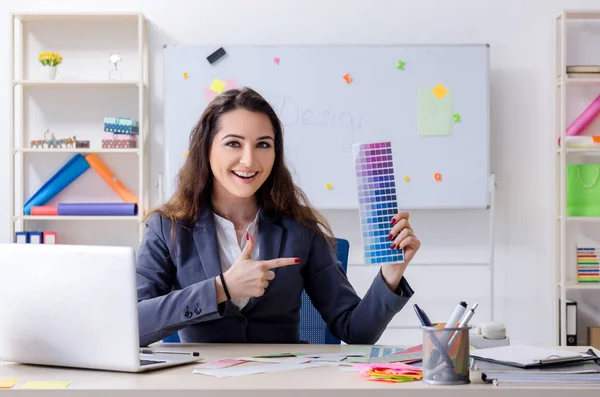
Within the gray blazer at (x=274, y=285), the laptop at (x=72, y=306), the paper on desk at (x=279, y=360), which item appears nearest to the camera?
the laptop at (x=72, y=306)

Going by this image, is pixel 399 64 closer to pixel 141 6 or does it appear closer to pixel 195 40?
pixel 195 40

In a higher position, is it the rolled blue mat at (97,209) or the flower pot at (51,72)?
the flower pot at (51,72)

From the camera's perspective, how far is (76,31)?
13.4ft

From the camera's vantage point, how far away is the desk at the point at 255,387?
1220 millimetres

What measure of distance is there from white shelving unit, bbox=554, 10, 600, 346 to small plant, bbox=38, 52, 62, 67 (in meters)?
2.40

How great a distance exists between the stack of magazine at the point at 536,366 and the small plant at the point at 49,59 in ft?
9.86

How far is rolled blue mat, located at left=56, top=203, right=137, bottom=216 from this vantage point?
153 inches

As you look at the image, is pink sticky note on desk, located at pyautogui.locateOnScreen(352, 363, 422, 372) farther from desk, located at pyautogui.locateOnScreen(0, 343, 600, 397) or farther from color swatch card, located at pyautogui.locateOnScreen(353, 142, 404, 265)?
color swatch card, located at pyautogui.locateOnScreen(353, 142, 404, 265)

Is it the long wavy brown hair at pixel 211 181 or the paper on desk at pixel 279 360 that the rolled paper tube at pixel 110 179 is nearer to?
the long wavy brown hair at pixel 211 181

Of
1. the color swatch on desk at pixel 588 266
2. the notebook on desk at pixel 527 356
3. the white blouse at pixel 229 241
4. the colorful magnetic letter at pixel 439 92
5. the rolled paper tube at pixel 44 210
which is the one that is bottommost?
the color swatch on desk at pixel 588 266

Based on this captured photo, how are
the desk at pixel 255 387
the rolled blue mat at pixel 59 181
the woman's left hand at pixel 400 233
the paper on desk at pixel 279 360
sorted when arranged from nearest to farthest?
the desk at pixel 255 387 → the paper on desk at pixel 279 360 → the woman's left hand at pixel 400 233 → the rolled blue mat at pixel 59 181

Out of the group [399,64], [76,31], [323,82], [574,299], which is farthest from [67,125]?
[574,299]

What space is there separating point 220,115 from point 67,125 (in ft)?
7.39

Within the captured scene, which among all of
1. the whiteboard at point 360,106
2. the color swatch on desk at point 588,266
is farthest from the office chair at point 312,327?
the color swatch on desk at point 588,266
